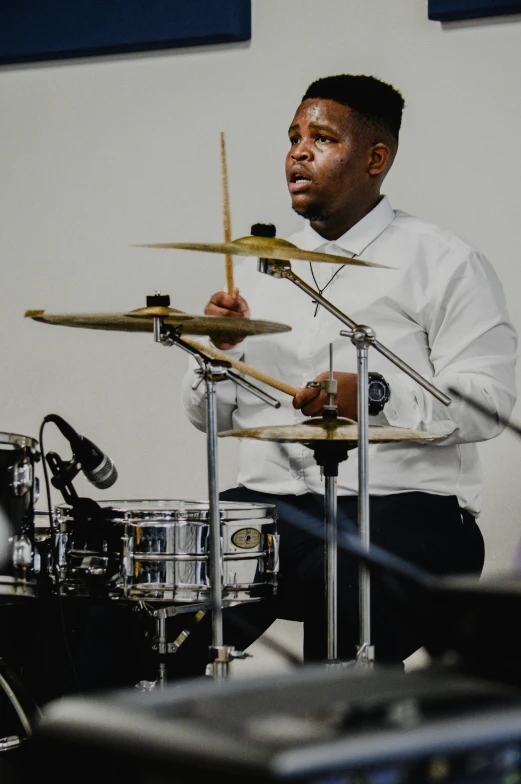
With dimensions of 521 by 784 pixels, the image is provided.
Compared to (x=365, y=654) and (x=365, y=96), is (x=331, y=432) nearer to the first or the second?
(x=365, y=654)

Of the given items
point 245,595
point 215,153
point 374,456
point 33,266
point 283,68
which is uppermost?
point 283,68

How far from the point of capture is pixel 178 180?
3.54 metres

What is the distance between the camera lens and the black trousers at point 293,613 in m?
2.30

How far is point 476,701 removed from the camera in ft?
1.85

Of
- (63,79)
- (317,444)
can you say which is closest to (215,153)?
(63,79)

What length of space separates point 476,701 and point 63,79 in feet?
11.3

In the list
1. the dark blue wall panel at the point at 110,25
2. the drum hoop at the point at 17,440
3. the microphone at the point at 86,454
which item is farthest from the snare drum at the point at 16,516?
the dark blue wall panel at the point at 110,25

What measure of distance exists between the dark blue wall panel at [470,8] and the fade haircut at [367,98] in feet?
1.40

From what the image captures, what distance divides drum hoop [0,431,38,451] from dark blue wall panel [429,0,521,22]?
181 centimetres

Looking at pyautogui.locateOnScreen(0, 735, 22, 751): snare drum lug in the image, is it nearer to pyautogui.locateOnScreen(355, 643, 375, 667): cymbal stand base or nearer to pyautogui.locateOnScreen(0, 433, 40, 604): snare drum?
pyautogui.locateOnScreen(0, 433, 40, 604): snare drum

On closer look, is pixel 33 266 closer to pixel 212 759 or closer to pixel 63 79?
pixel 63 79

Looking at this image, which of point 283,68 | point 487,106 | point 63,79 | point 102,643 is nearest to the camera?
point 102,643

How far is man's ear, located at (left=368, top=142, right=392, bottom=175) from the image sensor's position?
281cm

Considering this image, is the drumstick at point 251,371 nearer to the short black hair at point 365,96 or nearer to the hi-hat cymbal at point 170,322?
the hi-hat cymbal at point 170,322
